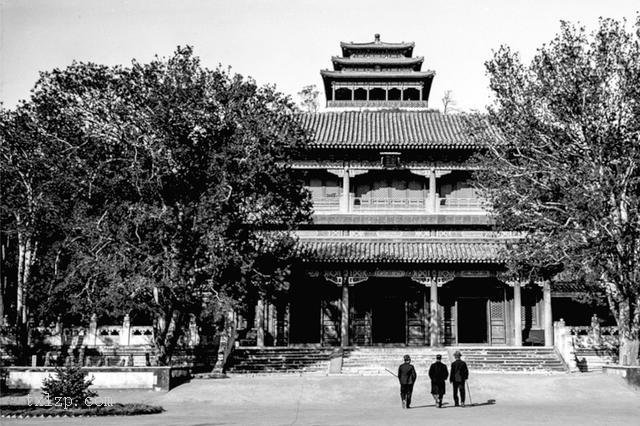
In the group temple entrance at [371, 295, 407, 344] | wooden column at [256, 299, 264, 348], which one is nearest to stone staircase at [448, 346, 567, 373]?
temple entrance at [371, 295, 407, 344]

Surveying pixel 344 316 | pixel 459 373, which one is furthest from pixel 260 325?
pixel 459 373

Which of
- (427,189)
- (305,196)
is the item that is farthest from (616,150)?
(427,189)

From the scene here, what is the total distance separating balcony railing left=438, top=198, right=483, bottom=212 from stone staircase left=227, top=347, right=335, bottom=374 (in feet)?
25.8

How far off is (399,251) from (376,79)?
16.4 m

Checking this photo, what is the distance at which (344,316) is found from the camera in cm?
2662

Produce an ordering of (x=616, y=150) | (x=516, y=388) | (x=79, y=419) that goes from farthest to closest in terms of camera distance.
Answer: (x=616, y=150)
(x=516, y=388)
(x=79, y=419)

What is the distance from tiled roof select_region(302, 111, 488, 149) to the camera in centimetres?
2877

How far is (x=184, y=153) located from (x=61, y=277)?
5106mm

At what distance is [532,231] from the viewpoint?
22.1 m

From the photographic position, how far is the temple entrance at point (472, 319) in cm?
2798

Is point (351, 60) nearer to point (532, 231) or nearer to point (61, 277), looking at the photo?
point (532, 231)

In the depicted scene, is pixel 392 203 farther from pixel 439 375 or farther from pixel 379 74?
pixel 439 375

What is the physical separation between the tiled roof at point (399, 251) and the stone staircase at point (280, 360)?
3.46 metres

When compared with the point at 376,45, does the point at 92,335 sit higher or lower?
lower
